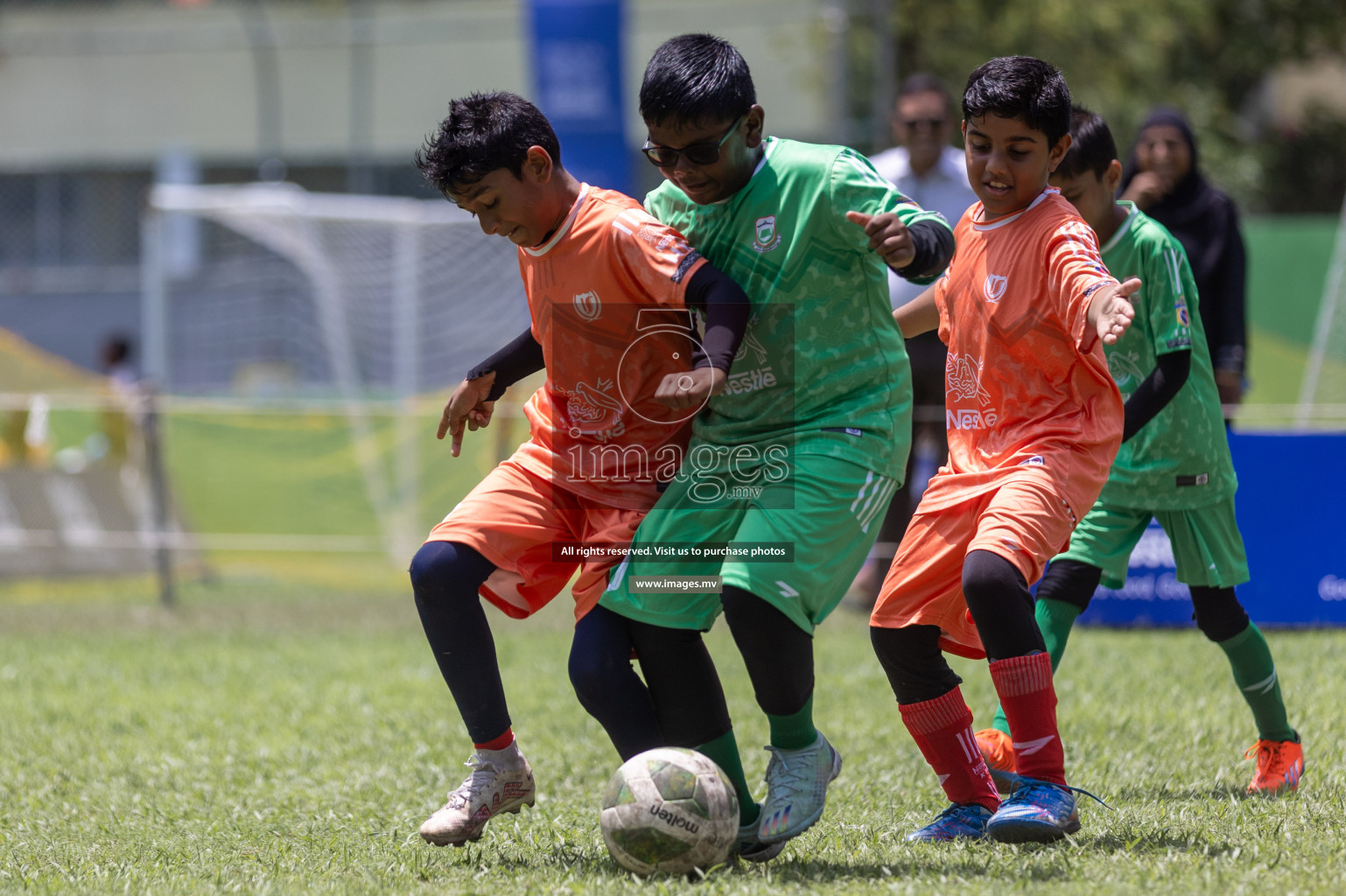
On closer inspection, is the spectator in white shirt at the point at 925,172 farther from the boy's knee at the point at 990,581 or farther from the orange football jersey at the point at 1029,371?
the boy's knee at the point at 990,581

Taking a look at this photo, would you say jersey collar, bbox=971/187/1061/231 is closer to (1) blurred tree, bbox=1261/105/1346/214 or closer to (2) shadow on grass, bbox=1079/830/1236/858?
(2) shadow on grass, bbox=1079/830/1236/858

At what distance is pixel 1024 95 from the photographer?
11.5ft

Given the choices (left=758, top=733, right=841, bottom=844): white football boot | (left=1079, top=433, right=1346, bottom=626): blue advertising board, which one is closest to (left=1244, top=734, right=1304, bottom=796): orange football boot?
(left=758, top=733, right=841, bottom=844): white football boot

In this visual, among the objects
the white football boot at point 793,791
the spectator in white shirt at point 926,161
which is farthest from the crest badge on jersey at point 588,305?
the spectator in white shirt at point 926,161

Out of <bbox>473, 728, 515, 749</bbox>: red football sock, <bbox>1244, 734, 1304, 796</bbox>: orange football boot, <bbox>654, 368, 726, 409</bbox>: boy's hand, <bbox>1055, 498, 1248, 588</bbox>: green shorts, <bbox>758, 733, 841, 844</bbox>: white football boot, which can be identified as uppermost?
<bbox>654, 368, 726, 409</bbox>: boy's hand

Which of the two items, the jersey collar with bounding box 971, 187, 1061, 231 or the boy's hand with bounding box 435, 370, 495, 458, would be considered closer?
the jersey collar with bounding box 971, 187, 1061, 231

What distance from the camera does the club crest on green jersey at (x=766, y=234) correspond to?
3.41 meters

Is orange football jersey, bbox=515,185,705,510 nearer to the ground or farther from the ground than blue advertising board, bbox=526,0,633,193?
nearer to the ground

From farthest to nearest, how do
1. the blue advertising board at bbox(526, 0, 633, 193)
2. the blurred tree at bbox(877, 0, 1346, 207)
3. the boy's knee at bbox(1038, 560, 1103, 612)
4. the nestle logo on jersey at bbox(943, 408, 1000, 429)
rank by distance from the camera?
the blurred tree at bbox(877, 0, 1346, 207) < the blue advertising board at bbox(526, 0, 633, 193) < the boy's knee at bbox(1038, 560, 1103, 612) < the nestle logo on jersey at bbox(943, 408, 1000, 429)

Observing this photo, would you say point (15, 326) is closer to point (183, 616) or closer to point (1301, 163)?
point (183, 616)

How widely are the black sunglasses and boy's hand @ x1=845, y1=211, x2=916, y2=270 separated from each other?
36 cm

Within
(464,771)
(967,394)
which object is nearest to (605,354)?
(967,394)

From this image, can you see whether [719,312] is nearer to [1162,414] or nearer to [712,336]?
[712,336]

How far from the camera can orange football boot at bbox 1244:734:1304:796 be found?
4168 millimetres
